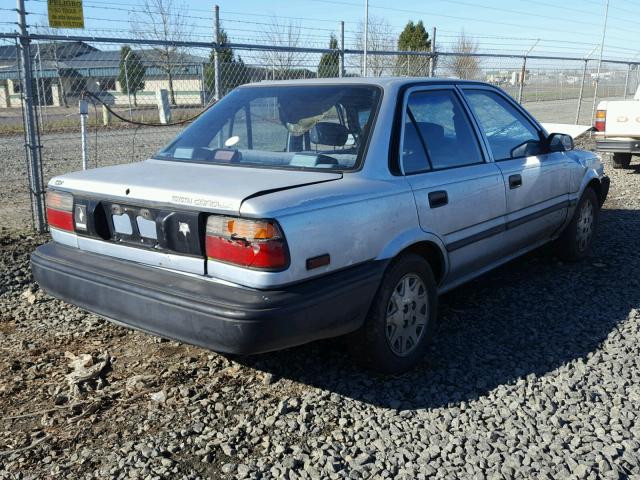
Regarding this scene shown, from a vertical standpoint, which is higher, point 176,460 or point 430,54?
point 430,54

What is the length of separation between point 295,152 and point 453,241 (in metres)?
1.08

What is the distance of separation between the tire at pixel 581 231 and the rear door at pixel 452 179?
135 cm

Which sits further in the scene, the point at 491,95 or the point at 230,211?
the point at 491,95

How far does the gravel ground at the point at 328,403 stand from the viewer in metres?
2.80

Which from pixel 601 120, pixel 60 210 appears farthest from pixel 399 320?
pixel 601 120

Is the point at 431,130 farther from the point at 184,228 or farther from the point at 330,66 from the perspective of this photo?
the point at 330,66

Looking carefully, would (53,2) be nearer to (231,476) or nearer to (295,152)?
(295,152)

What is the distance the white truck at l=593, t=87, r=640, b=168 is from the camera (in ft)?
34.0

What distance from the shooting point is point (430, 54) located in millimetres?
10453

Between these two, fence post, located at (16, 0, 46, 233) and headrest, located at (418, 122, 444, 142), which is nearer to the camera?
headrest, located at (418, 122, 444, 142)

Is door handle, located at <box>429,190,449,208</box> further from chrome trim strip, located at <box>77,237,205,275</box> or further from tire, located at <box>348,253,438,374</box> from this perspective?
chrome trim strip, located at <box>77,237,205,275</box>

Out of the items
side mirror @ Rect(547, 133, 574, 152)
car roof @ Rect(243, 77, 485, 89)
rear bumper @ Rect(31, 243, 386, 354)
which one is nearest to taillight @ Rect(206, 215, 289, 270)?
rear bumper @ Rect(31, 243, 386, 354)

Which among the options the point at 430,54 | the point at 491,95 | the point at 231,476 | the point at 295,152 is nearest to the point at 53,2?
the point at 295,152

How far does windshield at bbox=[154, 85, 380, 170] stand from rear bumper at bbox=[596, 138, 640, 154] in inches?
318
